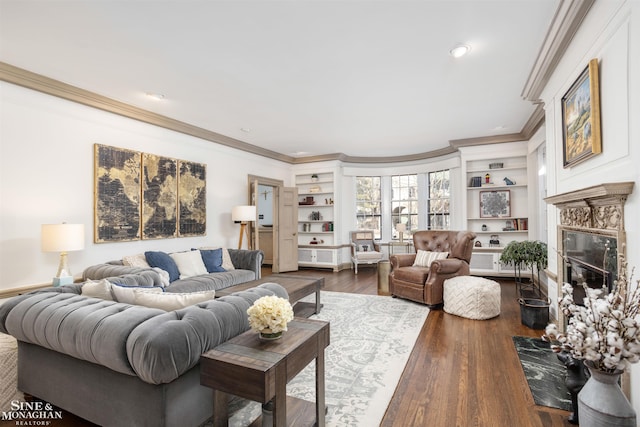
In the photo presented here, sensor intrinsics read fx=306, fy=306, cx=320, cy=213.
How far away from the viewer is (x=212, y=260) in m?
4.46

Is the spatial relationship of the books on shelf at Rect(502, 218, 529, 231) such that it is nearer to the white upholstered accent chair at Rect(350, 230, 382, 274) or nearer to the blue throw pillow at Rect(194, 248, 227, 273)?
the white upholstered accent chair at Rect(350, 230, 382, 274)

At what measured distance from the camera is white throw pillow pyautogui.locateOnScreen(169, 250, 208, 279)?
411 centimetres

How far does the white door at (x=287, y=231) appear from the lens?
6.85 meters

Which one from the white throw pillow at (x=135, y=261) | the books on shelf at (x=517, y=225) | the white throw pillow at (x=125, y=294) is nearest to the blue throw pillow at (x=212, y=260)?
the white throw pillow at (x=135, y=261)

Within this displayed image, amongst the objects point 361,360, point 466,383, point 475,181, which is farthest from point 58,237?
point 475,181

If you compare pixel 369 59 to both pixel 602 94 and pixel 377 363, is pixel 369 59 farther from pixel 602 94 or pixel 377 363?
pixel 377 363

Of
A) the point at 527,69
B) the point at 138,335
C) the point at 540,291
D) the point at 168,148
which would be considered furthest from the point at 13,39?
the point at 540,291

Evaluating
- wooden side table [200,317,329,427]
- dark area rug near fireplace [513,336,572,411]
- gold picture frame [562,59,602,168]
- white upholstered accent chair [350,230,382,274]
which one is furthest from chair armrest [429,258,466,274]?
wooden side table [200,317,329,427]

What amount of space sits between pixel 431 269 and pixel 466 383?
200 cm

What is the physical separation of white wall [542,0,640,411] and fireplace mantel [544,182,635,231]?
0.05 metres

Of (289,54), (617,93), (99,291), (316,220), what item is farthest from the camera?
(316,220)

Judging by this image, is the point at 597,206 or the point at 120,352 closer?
the point at 120,352

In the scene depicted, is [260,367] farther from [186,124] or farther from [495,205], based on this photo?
[495,205]

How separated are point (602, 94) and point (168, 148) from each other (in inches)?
194
